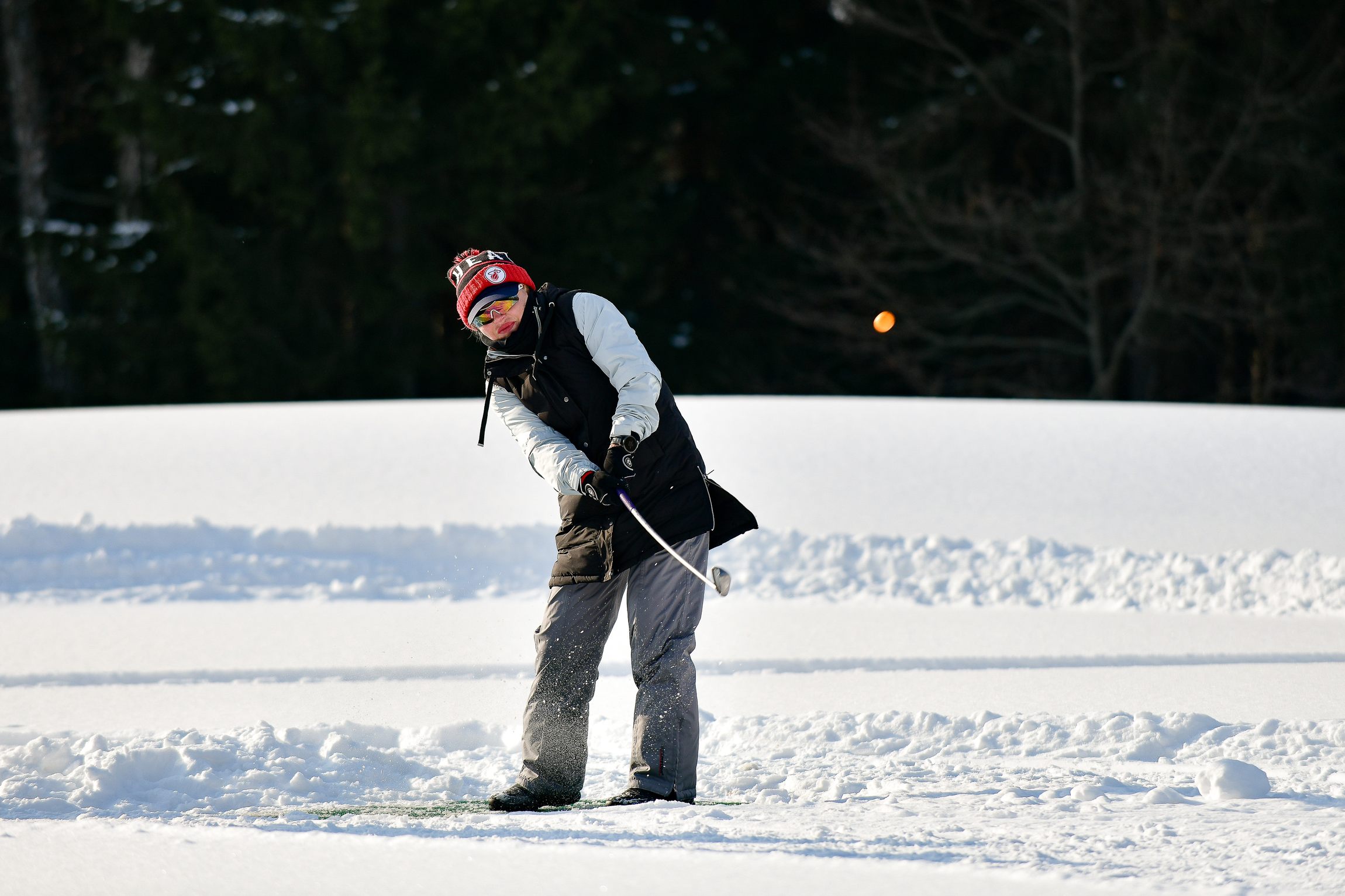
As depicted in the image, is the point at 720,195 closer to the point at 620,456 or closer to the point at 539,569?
the point at 539,569

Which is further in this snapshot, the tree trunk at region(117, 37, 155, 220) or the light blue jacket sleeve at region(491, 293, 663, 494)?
the tree trunk at region(117, 37, 155, 220)

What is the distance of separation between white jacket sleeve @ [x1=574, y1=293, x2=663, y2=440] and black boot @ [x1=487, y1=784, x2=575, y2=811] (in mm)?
1044

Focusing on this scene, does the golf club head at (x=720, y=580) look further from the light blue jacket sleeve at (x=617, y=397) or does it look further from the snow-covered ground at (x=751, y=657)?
the snow-covered ground at (x=751, y=657)

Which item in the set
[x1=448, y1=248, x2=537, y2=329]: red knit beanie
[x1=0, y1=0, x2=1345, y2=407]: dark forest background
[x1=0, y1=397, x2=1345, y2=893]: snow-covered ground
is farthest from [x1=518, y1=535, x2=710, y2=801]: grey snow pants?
[x1=0, y1=0, x2=1345, y2=407]: dark forest background

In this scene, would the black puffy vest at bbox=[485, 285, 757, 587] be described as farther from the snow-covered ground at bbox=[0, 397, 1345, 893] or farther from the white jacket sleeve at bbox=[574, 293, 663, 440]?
the snow-covered ground at bbox=[0, 397, 1345, 893]

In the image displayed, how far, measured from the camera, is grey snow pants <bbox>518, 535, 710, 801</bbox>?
13.3ft

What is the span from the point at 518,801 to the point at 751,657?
212cm

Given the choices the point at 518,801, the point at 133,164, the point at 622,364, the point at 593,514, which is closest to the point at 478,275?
the point at 622,364

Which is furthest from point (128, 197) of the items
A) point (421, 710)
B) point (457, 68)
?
point (421, 710)

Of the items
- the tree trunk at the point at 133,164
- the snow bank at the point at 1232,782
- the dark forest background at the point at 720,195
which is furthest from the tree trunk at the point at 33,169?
the snow bank at the point at 1232,782

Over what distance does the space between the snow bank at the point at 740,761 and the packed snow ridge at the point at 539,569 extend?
7.86 ft

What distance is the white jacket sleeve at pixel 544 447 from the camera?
13.1 feet

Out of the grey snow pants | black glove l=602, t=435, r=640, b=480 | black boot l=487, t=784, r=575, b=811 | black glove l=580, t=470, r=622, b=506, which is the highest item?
black glove l=602, t=435, r=640, b=480

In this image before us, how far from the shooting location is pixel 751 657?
6.06m
